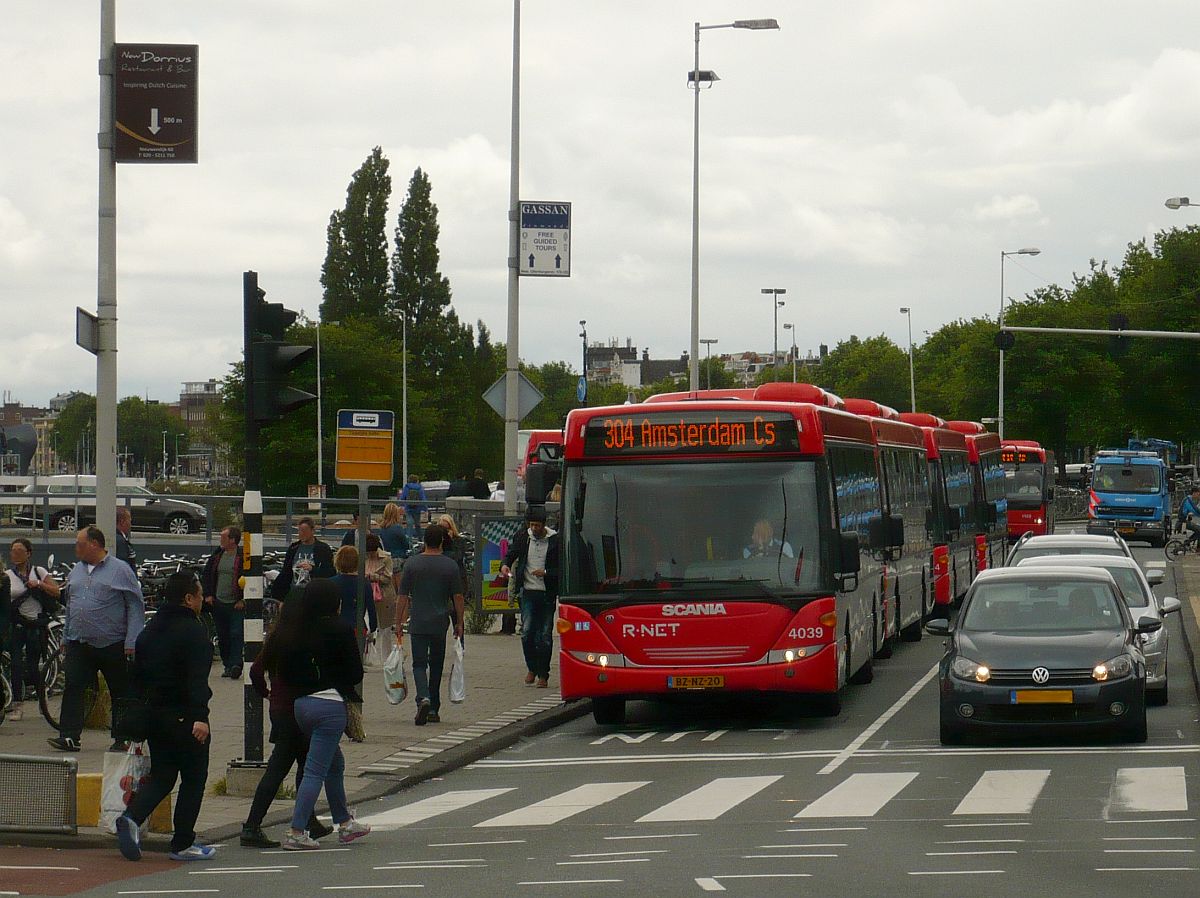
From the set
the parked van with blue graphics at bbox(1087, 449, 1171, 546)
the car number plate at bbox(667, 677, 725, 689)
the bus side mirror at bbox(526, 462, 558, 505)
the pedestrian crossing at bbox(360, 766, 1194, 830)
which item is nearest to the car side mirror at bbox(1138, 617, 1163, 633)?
the pedestrian crossing at bbox(360, 766, 1194, 830)

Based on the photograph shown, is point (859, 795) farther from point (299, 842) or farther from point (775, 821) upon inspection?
point (299, 842)

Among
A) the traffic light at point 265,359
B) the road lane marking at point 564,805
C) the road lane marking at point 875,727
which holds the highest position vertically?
the traffic light at point 265,359

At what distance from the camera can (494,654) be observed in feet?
81.5

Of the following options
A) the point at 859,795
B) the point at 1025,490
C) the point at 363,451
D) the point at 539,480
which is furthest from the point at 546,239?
the point at 1025,490

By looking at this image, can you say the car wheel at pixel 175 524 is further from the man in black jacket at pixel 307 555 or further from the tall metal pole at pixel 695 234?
the man in black jacket at pixel 307 555

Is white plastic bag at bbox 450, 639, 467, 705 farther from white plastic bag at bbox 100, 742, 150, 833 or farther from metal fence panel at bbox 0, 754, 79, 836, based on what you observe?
white plastic bag at bbox 100, 742, 150, 833

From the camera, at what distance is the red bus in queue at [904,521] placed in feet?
75.2

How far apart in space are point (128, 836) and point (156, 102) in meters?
6.90

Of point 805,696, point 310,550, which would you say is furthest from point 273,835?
point 310,550

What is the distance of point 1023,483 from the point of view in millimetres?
54562

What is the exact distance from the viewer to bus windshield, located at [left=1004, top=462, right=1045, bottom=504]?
178 feet

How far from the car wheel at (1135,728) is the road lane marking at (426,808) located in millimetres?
5044

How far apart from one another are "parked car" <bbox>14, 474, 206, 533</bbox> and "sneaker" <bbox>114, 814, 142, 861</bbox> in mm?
14837

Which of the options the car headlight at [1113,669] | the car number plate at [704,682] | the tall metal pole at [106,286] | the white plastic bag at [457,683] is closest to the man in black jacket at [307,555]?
the white plastic bag at [457,683]
